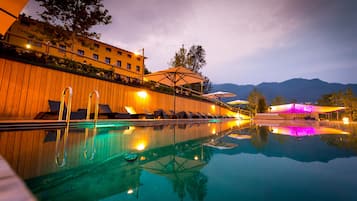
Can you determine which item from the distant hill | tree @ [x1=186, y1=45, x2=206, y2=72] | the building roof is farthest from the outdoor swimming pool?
the distant hill

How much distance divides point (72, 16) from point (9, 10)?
21.7 ft

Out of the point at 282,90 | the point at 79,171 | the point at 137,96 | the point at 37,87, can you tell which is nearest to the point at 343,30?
the point at 137,96

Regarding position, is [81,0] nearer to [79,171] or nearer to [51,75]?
[51,75]

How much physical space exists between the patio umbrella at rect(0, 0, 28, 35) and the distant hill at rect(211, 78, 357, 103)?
3857 inches

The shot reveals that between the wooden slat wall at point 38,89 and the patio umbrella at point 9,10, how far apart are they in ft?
6.09

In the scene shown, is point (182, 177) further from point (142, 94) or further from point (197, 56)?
point (197, 56)

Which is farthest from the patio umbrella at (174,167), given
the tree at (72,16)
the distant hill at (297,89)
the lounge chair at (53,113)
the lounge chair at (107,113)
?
the distant hill at (297,89)

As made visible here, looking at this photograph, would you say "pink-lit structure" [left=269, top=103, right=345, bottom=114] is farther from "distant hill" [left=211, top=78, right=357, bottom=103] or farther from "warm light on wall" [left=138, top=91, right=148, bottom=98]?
"distant hill" [left=211, top=78, right=357, bottom=103]

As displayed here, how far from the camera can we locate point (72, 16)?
8.37 metres

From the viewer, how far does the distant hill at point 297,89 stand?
10181cm

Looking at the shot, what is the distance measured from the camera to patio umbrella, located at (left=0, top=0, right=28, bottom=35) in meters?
2.77

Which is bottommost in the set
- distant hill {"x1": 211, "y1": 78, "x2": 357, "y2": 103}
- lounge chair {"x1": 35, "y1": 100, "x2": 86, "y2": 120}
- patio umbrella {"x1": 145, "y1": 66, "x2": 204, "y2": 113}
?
lounge chair {"x1": 35, "y1": 100, "x2": 86, "y2": 120}

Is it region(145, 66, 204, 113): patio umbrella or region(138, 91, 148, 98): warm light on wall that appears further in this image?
region(138, 91, 148, 98): warm light on wall

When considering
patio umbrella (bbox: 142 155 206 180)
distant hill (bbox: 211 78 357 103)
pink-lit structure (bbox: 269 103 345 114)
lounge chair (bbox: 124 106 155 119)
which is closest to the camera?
patio umbrella (bbox: 142 155 206 180)
